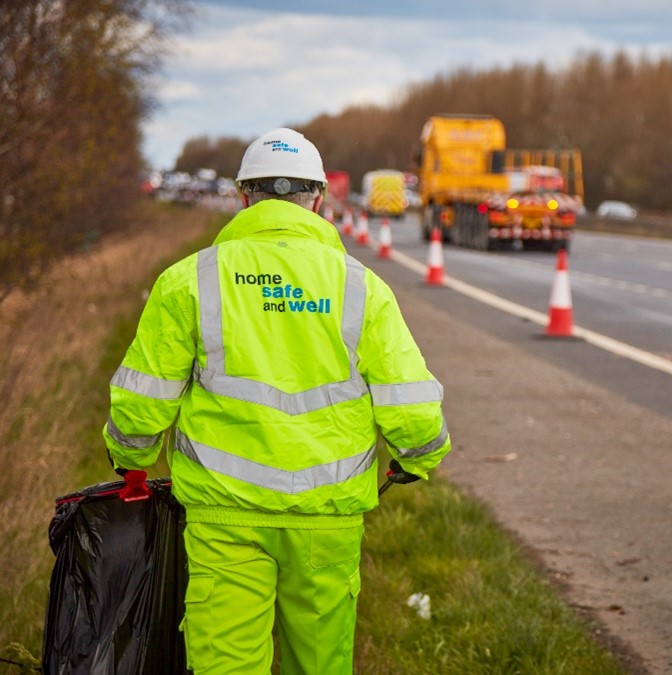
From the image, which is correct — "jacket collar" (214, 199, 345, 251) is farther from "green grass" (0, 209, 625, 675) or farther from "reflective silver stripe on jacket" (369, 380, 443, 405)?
"green grass" (0, 209, 625, 675)

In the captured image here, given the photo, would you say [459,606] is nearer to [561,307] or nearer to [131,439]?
[131,439]

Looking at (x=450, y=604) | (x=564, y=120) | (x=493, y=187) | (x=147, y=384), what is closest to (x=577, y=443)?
(x=450, y=604)

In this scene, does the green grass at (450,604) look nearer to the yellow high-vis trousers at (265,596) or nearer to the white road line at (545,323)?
the yellow high-vis trousers at (265,596)

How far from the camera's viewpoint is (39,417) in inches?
327

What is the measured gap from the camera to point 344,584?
330 centimetres

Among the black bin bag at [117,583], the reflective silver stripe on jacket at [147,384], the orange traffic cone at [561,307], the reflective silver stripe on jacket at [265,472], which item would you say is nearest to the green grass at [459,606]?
the black bin bag at [117,583]

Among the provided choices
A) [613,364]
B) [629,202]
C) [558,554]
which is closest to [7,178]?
[613,364]

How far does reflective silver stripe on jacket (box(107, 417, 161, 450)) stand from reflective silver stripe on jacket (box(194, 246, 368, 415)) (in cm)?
20

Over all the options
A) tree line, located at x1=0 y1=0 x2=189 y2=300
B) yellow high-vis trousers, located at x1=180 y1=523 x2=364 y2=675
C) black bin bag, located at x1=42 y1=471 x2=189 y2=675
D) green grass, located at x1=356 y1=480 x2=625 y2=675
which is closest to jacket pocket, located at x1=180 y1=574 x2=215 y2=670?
yellow high-vis trousers, located at x1=180 y1=523 x2=364 y2=675

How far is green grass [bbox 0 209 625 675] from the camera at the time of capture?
447 centimetres

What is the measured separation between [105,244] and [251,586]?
2554cm

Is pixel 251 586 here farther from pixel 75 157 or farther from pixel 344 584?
pixel 75 157

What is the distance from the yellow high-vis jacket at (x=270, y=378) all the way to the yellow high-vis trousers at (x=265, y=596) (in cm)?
5

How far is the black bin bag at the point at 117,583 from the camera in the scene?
11.1 ft
